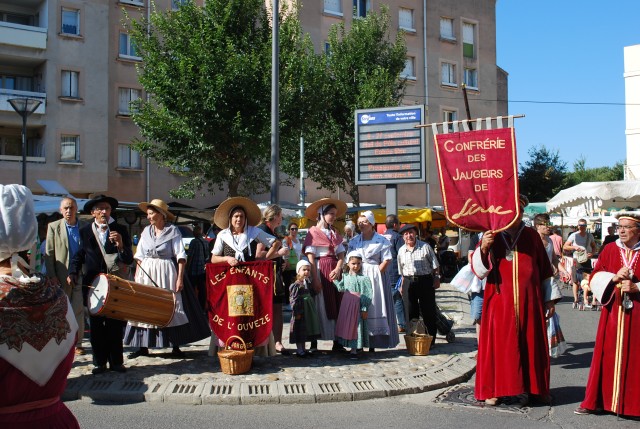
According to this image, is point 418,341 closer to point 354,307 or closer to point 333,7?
point 354,307

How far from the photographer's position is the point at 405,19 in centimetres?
4400

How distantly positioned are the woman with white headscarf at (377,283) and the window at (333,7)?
110ft

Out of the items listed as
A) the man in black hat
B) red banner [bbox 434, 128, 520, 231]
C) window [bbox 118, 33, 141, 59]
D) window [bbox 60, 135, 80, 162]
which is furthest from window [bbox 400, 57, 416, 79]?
red banner [bbox 434, 128, 520, 231]

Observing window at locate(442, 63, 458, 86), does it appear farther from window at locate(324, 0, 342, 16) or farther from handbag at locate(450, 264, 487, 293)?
handbag at locate(450, 264, 487, 293)

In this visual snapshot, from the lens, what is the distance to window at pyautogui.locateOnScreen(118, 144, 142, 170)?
34.9 m

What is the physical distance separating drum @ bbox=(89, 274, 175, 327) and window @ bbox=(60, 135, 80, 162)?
2683cm

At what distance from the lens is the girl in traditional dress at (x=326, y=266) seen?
9.40 m

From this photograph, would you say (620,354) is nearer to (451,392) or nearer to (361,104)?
(451,392)

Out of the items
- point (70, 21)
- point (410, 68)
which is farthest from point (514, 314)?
point (410, 68)

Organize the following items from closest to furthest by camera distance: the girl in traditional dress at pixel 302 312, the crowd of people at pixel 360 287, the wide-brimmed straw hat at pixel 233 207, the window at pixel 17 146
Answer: the crowd of people at pixel 360 287, the wide-brimmed straw hat at pixel 233 207, the girl in traditional dress at pixel 302 312, the window at pixel 17 146

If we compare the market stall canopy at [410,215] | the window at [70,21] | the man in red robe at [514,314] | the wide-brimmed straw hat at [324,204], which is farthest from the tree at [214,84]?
the man in red robe at [514,314]

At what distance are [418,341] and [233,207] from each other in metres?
2.95

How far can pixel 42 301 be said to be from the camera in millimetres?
2924

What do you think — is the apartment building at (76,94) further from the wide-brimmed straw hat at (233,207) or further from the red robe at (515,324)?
the red robe at (515,324)
